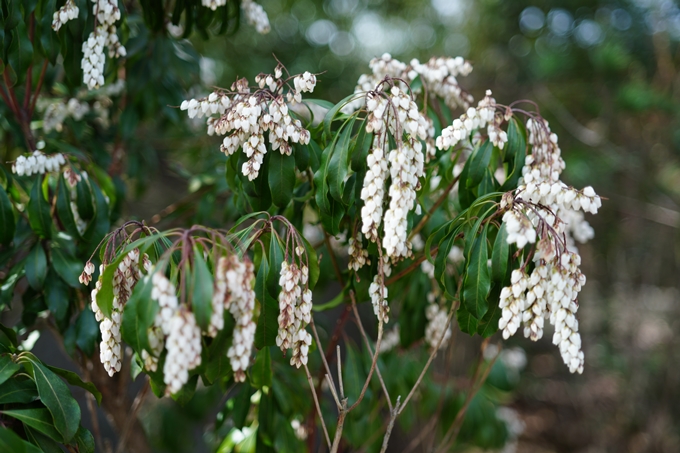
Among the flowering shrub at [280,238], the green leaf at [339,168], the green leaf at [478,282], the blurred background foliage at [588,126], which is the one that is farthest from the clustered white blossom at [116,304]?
the blurred background foliage at [588,126]

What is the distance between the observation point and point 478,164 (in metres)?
1.26

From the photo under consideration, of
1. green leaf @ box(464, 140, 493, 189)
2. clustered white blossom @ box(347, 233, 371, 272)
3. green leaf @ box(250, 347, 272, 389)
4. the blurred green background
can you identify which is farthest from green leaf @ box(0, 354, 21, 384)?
the blurred green background

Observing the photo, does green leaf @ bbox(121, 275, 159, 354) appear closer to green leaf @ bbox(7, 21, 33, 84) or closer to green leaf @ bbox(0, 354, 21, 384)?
green leaf @ bbox(0, 354, 21, 384)

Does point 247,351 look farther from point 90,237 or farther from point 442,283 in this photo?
point 90,237

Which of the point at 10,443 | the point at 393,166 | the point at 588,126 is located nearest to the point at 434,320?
the point at 393,166

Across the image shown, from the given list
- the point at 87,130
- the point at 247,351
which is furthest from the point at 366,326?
the point at 247,351

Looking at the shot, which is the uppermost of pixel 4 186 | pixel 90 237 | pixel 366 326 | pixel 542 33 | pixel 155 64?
pixel 542 33

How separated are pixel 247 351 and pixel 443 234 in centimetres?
59

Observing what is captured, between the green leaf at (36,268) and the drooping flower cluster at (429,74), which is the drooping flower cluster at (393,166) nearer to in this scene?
the drooping flower cluster at (429,74)

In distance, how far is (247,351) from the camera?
89cm

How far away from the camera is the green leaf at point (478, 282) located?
1075mm

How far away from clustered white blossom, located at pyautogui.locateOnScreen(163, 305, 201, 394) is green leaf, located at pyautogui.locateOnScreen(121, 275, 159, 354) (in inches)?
3.0

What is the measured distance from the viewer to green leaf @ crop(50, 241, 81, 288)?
54.2 inches

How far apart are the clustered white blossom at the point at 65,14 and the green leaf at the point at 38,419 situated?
0.86 meters
